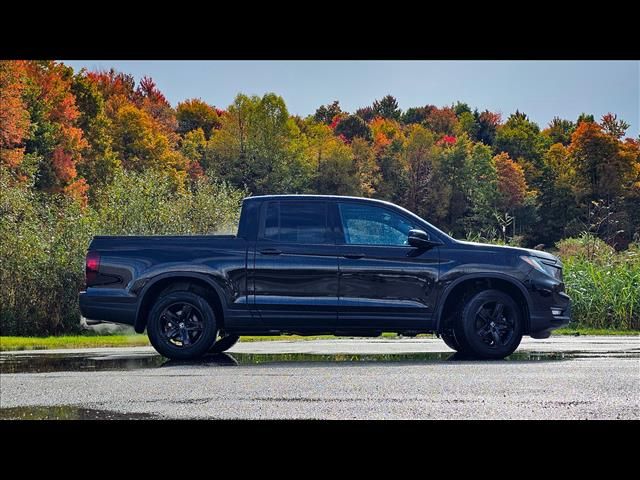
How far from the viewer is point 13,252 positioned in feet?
70.7

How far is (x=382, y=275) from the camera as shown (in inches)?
427

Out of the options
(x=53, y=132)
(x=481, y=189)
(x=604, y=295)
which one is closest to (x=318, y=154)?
(x=481, y=189)

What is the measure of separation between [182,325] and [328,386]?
253 centimetres

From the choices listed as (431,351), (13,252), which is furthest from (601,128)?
(431,351)

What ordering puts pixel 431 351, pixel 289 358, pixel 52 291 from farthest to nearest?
pixel 52 291 < pixel 431 351 < pixel 289 358

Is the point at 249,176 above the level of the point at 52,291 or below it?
above

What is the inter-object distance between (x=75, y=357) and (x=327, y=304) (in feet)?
13.4

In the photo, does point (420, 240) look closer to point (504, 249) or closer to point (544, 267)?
point (504, 249)

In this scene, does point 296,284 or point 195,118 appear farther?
point 195,118

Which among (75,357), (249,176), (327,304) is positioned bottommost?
(75,357)

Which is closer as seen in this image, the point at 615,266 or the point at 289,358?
the point at 289,358

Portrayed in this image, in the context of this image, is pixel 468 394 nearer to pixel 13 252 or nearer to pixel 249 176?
pixel 13 252

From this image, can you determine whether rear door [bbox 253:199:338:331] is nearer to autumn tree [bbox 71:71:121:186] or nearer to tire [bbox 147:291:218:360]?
tire [bbox 147:291:218:360]

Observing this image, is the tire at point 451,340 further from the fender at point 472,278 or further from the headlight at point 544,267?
the headlight at point 544,267
